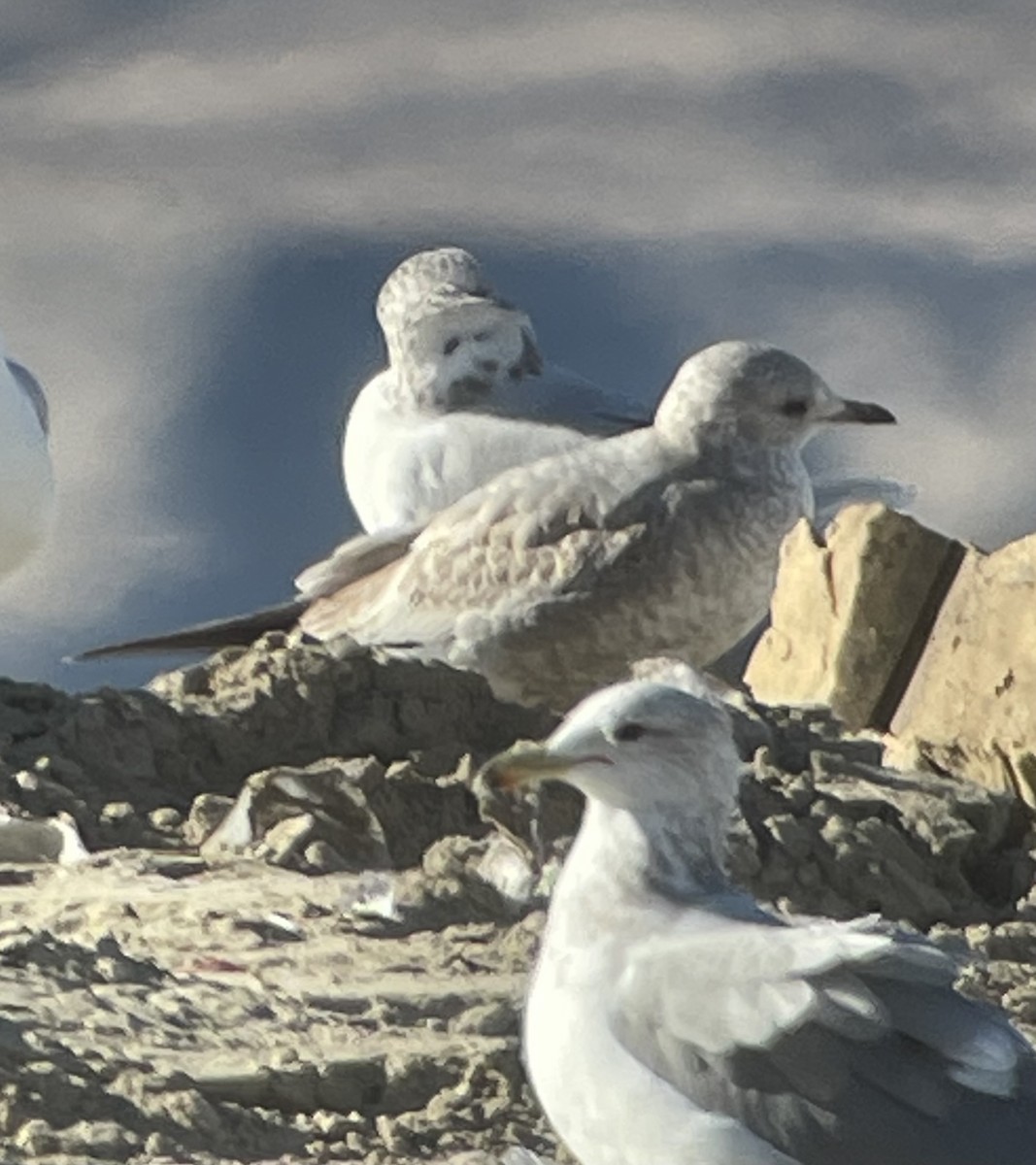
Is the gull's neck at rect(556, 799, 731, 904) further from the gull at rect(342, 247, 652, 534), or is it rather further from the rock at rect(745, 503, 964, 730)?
the gull at rect(342, 247, 652, 534)

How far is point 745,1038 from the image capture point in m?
4.54

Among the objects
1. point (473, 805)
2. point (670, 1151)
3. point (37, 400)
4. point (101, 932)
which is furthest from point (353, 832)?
point (37, 400)

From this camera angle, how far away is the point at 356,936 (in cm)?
648

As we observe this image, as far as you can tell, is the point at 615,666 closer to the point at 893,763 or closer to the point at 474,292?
the point at 893,763

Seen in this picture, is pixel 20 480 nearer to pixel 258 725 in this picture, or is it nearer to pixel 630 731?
pixel 258 725

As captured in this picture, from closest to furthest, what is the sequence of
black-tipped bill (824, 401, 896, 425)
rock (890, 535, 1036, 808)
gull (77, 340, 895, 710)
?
rock (890, 535, 1036, 808), gull (77, 340, 895, 710), black-tipped bill (824, 401, 896, 425)

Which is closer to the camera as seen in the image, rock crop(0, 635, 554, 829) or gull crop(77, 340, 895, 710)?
rock crop(0, 635, 554, 829)

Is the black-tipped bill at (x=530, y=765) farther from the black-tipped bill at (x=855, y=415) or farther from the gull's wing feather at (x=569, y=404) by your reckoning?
the gull's wing feather at (x=569, y=404)

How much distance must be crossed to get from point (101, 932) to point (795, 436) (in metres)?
4.30

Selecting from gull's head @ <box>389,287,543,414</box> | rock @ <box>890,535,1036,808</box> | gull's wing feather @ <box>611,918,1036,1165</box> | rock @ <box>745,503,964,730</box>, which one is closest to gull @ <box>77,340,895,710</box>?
rock @ <box>745,503,964,730</box>

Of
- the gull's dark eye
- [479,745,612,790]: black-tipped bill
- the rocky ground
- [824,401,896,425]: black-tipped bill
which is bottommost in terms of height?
the rocky ground

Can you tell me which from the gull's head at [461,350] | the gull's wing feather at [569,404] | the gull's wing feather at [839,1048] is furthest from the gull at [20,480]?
the gull's wing feather at [839,1048]

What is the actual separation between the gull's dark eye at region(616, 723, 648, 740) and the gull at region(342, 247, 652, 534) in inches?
295

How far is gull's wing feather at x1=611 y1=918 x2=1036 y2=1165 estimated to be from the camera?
4.47m
